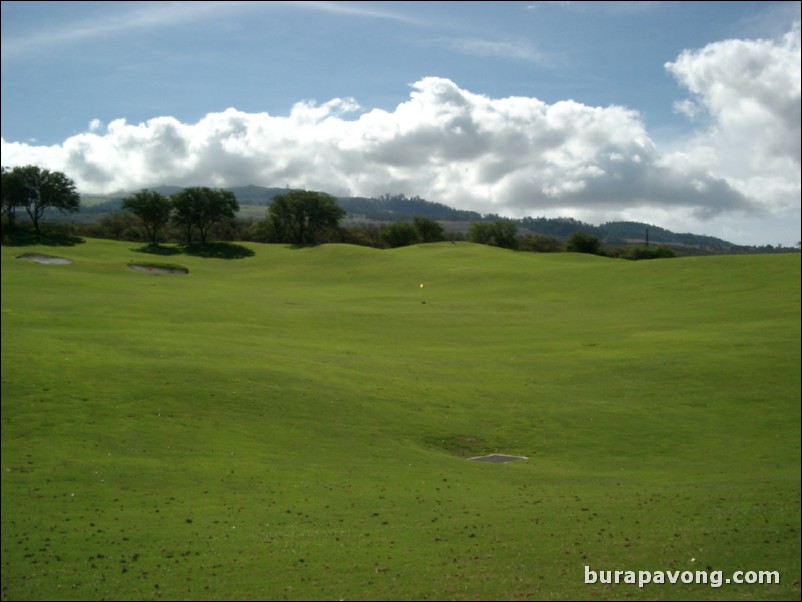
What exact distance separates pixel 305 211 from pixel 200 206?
2070cm

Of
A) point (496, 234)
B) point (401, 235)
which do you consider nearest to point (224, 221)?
point (401, 235)

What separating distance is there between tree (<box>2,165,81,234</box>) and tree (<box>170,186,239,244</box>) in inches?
645

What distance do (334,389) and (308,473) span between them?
10.2 m

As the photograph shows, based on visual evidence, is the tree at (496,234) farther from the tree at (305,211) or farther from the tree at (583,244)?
the tree at (305,211)

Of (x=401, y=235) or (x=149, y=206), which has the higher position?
(x=149, y=206)

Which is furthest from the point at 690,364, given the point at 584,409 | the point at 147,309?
the point at 147,309

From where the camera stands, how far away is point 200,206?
119 m

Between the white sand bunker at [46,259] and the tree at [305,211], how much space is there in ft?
152

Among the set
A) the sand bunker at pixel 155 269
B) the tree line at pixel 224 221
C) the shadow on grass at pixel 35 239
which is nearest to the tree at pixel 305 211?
the tree line at pixel 224 221

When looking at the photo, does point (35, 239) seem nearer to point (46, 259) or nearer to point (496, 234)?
point (46, 259)

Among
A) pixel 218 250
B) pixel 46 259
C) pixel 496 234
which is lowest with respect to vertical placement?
pixel 46 259

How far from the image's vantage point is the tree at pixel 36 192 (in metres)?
108

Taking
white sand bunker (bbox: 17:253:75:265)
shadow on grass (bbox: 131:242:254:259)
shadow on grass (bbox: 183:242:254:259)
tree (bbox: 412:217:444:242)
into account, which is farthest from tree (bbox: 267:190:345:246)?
white sand bunker (bbox: 17:253:75:265)

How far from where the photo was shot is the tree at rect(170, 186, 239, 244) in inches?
4628
